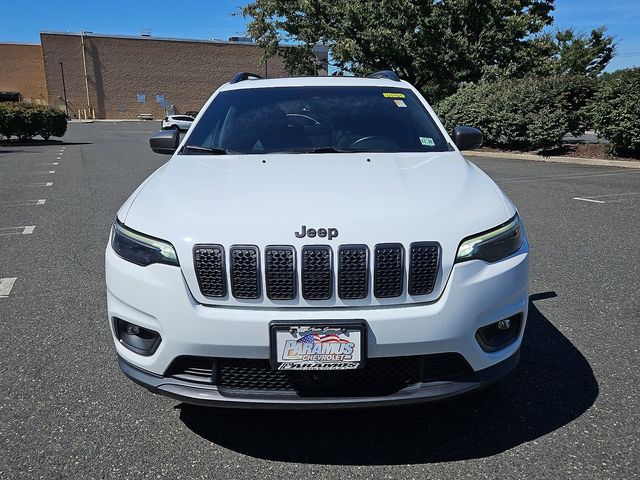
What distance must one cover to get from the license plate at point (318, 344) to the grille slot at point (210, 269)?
27 cm

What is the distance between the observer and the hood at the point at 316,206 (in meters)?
2.18

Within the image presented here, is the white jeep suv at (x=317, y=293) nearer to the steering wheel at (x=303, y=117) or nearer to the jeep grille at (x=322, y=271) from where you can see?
the jeep grille at (x=322, y=271)

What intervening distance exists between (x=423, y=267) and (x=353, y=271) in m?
Answer: 0.28

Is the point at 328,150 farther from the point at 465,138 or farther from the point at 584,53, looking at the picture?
the point at 584,53

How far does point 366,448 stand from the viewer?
2.42 meters

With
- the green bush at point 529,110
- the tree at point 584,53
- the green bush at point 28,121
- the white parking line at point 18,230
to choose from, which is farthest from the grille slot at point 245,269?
the tree at point 584,53

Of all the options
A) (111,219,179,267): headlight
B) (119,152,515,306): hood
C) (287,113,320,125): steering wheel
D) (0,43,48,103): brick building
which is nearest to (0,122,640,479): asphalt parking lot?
(119,152,515,306): hood

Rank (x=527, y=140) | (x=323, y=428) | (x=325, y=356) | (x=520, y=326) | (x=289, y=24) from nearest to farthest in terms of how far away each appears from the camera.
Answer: (x=325, y=356)
(x=520, y=326)
(x=323, y=428)
(x=527, y=140)
(x=289, y=24)

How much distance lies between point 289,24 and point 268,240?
25.8m

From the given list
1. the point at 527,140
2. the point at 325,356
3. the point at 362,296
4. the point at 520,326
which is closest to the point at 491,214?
the point at 520,326

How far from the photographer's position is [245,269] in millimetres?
2139

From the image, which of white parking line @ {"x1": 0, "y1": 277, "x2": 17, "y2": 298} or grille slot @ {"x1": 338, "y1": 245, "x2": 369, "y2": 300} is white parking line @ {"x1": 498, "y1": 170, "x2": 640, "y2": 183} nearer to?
white parking line @ {"x1": 0, "y1": 277, "x2": 17, "y2": 298}

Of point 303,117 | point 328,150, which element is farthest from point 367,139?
point 303,117

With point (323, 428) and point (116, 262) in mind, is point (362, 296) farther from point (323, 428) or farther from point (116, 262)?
point (116, 262)
